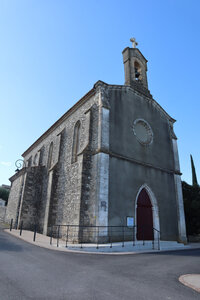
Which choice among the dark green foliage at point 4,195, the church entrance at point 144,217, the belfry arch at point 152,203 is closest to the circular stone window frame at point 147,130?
the belfry arch at point 152,203

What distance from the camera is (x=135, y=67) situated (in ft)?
59.7

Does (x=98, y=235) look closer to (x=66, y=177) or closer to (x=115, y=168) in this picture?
(x=115, y=168)

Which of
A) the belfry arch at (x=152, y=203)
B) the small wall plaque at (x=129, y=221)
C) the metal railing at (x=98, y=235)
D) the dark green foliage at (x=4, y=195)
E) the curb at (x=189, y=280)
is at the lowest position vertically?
the curb at (x=189, y=280)

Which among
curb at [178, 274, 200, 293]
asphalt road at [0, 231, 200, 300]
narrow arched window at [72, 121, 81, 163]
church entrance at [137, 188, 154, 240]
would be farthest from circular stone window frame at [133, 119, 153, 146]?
curb at [178, 274, 200, 293]

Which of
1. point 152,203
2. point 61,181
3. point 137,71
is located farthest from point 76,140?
point 137,71

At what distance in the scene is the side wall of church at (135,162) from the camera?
12242 mm

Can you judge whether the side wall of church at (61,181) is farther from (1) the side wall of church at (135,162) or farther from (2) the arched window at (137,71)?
(2) the arched window at (137,71)

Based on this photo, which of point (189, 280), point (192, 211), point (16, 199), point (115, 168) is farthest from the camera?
point (16, 199)

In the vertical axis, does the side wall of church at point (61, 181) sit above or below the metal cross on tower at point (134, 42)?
below

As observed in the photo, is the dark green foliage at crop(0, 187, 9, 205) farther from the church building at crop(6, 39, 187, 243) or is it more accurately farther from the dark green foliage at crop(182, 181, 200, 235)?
the dark green foliage at crop(182, 181, 200, 235)

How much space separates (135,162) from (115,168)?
6.45 ft

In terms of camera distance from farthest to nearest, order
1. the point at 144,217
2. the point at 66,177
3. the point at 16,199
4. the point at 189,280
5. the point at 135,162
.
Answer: the point at 16,199 < the point at 66,177 < the point at 135,162 < the point at 144,217 < the point at 189,280

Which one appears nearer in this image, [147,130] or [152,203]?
[152,203]

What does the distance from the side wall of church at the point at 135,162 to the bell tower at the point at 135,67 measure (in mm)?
1350
